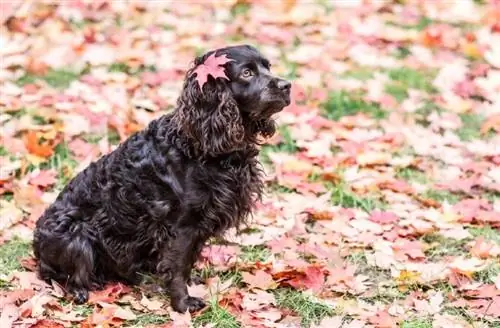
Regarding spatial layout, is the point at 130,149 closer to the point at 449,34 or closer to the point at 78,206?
the point at 78,206

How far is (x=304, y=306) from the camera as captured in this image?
4.47m

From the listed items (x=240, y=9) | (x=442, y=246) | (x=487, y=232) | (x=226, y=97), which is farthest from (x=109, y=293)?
(x=240, y=9)

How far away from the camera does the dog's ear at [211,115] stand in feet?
13.6

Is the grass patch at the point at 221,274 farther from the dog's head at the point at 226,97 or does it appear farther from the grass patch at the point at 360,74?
the grass patch at the point at 360,74

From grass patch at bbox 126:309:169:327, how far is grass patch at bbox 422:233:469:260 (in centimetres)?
168

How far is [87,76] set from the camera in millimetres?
7078

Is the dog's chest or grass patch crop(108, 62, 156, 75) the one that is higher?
the dog's chest

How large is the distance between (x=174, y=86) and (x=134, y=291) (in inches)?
111

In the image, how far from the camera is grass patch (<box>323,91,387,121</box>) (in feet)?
22.4

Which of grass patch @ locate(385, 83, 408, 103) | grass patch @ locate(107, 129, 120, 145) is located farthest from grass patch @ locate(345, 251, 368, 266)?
grass patch @ locate(385, 83, 408, 103)

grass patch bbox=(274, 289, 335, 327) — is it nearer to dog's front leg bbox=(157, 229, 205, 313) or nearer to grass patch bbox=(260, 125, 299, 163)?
dog's front leg bbox=(157, 229, 205, 313)

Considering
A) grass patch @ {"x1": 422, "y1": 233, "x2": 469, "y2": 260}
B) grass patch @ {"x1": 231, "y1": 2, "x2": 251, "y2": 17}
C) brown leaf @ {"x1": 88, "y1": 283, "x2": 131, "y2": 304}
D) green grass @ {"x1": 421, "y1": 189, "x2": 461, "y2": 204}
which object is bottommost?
brown leaf @ {"x1": 88, "y1": 283, "x2": 131, "y2": 304}

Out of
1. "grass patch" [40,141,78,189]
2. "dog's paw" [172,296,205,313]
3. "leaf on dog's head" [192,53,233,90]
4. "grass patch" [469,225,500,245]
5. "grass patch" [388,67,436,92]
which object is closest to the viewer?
"leaf on dog's head" [192,53,233,90]

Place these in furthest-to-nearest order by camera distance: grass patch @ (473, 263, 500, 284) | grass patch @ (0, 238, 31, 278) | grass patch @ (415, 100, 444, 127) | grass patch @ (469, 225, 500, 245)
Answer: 1. grass patch @ (415, 100, 444, 127)
2. grass patch @ (469, 225, 500, 245)
3. grass patch @ (0, 238, 31, 278)
4. grass patch @ (473, 263, 500, 284)
